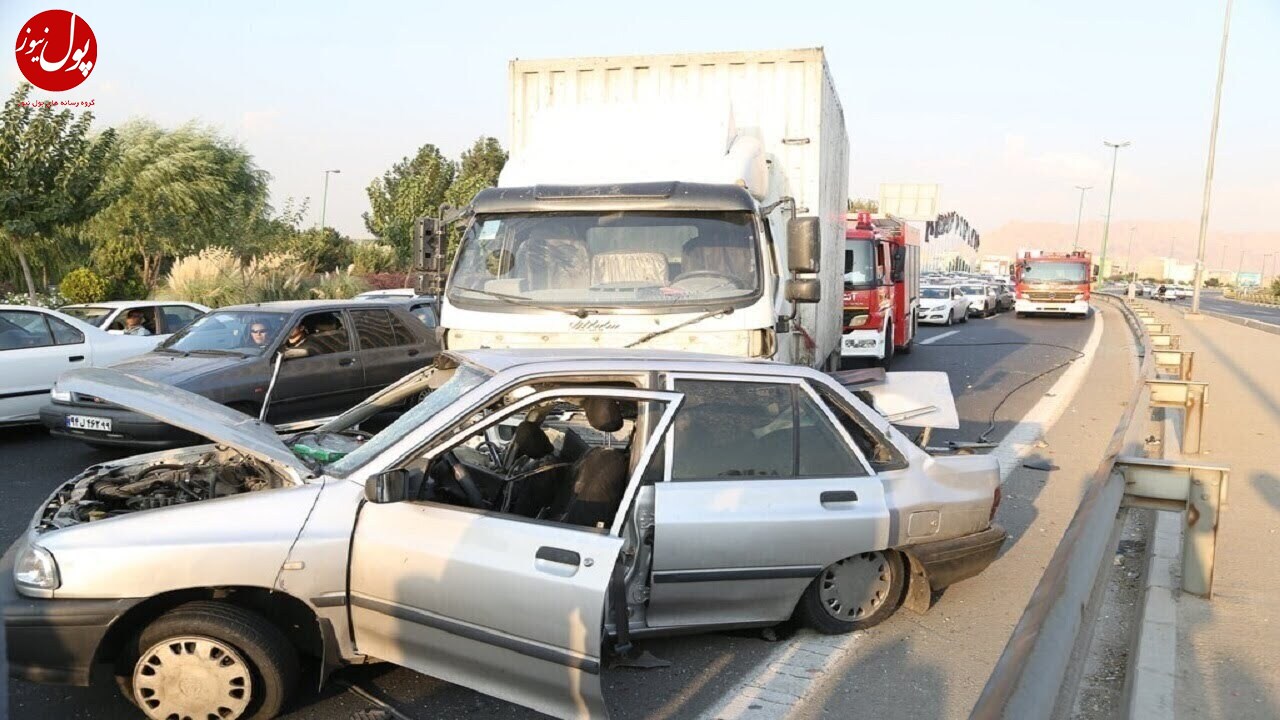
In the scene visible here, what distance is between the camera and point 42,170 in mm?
16344

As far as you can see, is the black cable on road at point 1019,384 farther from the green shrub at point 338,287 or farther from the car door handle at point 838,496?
the green shrub at point 338,287

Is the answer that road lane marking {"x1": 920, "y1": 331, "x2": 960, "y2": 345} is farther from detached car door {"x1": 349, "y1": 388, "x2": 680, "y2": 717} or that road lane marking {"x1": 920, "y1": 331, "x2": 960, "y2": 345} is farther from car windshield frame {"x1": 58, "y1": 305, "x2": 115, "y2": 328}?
detached car door {"x1": 349, "y1": 388, "x2": 680, "y2": 717}

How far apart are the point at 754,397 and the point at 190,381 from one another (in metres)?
5.81

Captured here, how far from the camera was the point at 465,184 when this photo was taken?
34094 mm

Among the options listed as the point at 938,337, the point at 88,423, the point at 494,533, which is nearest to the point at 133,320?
the point at 88,423

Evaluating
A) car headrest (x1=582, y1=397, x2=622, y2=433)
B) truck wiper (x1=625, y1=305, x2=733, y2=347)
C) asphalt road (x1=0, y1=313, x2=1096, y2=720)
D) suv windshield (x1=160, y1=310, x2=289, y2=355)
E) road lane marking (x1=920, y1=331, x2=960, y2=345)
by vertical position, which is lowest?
road lane marking (x1=920, y1=331, x2=960, y2=345)

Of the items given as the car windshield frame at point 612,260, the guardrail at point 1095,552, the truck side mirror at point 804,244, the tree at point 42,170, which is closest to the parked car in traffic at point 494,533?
the guardrail at point 1095,552

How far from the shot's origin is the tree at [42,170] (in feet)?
52.5

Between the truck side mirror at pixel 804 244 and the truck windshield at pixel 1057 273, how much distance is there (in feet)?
96.7

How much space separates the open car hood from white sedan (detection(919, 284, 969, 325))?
28864 millimetres

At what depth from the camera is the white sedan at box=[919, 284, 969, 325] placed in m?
31.2

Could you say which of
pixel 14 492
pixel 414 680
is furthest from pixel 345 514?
pixel 14 492

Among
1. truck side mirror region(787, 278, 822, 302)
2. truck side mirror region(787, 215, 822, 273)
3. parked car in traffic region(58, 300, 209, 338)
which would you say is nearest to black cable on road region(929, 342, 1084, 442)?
truck side mirror region(787, 278, 822, 302)

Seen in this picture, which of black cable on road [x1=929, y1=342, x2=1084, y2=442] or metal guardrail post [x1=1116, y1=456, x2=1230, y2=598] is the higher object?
metal guardrail post [x1=1116, y1=456, x2=1230, y2=598]
